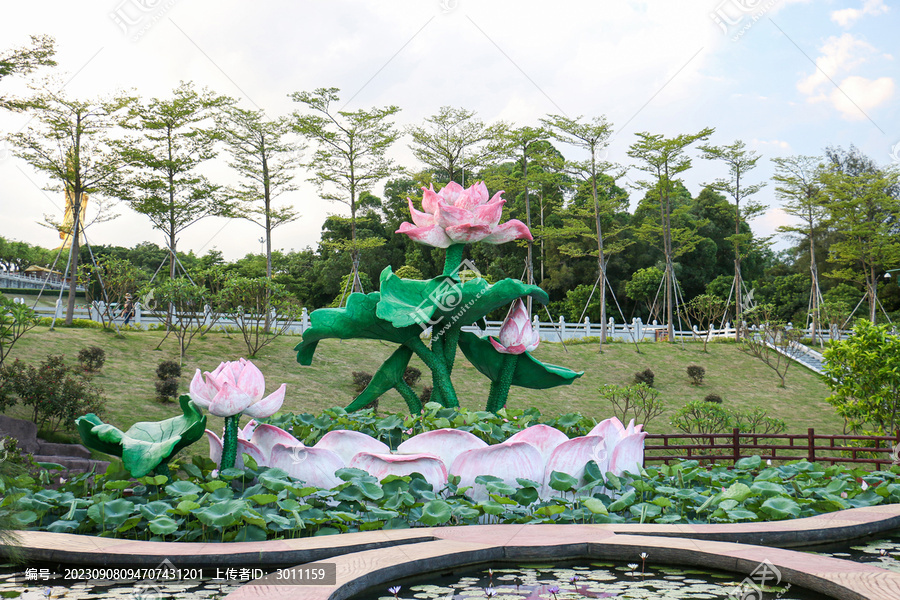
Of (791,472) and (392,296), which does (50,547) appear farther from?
(791,472)

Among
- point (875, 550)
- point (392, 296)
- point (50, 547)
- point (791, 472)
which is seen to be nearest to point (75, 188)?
point (392, 296)

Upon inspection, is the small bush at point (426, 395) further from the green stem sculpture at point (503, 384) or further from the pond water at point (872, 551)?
the pond water at point (872, 551)

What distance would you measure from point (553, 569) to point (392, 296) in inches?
116

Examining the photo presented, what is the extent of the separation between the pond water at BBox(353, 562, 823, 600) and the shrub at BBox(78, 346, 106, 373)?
36.7ft

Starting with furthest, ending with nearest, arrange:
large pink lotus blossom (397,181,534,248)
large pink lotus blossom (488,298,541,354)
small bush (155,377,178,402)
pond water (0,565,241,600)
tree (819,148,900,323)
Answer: tree (819,148,900,323) → small bush (155,377,178,402) → large pink lotus blossom (488,298,541,354) → large pink lotus blossom (397,181,534,248) → pond water (0,565,241,600)

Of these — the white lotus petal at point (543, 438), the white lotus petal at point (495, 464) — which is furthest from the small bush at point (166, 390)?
the white lotus petal at point (543, 438)

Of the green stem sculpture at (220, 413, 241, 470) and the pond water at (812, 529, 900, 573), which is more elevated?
the green stem sculpture at (220, 413, 241, 470)

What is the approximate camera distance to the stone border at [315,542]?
11.5 feet

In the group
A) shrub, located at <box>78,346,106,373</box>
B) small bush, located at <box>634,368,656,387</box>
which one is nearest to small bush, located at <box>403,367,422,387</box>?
small bush, located at <box>634,368,656,387</box>

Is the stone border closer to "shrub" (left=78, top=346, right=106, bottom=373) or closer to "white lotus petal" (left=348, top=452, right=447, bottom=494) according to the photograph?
"white lotus petal" (left=348, top=452, right=447, bottom=494)

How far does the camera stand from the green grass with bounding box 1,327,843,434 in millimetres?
12891

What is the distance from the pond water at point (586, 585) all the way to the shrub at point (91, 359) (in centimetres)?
1118

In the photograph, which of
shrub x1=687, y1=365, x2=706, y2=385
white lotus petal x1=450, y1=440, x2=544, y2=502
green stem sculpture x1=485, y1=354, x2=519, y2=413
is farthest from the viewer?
shrub x1=687, y1=365, x2=706, y2=385

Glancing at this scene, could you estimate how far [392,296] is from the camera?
5.91 m
